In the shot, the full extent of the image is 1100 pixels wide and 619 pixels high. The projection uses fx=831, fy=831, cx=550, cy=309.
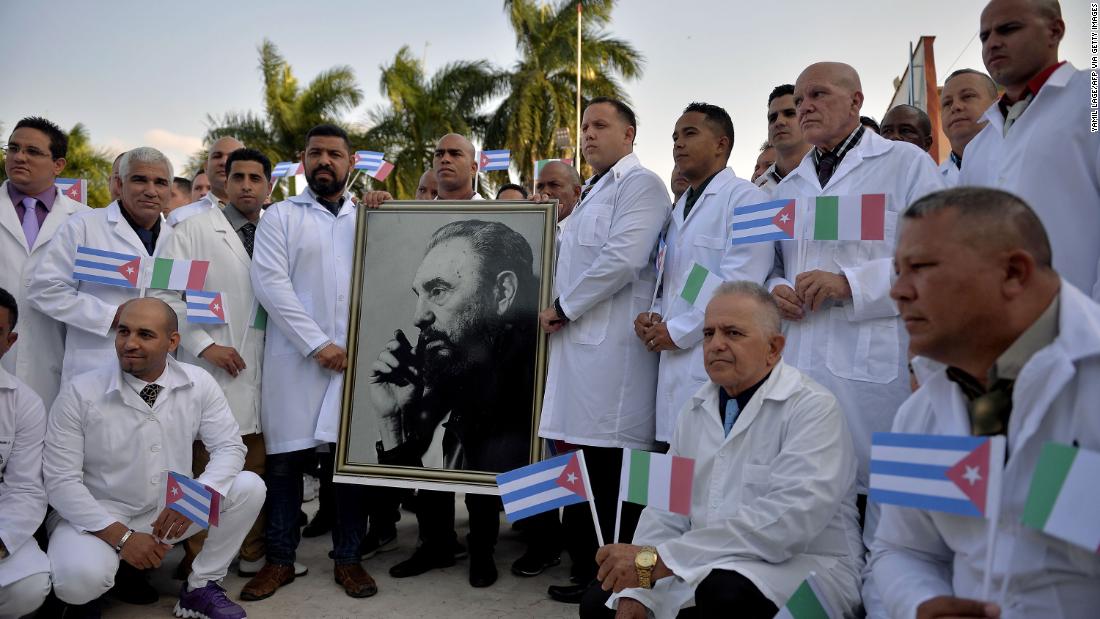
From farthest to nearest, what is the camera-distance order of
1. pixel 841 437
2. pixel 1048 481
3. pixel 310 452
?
pixel 310 452 → pixel 841 437 → pixel 1048 481

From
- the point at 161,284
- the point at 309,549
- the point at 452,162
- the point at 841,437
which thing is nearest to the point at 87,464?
the point at 161,284

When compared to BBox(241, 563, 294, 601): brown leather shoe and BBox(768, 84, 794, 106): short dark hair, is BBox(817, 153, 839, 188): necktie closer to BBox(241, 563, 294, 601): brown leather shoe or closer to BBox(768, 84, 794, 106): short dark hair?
BBox(768, 84, 794, 106): short dark hair

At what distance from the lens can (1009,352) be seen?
200 cm

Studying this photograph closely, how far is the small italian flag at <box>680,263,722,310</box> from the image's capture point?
408cm

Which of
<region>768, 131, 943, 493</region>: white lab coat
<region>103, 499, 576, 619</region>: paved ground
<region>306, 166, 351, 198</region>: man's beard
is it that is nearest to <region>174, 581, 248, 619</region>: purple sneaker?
<region>103, 499, 576, 619</region>: paved ground

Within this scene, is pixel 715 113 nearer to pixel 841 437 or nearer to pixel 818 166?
pixel 818 166

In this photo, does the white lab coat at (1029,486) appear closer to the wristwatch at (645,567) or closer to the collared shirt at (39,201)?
the wristwatch at (645,567)

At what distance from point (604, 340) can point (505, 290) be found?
698mm

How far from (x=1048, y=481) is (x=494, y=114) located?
98.1 ft

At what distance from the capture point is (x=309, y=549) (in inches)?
224

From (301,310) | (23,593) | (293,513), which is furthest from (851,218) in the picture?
(23,593)

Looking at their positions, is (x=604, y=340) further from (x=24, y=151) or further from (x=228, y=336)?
(x=24, y=151)

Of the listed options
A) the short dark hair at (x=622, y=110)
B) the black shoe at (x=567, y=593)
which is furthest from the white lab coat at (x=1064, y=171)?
the black shoe at (x=567, y=593)

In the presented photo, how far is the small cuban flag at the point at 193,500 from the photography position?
4.00 meters
